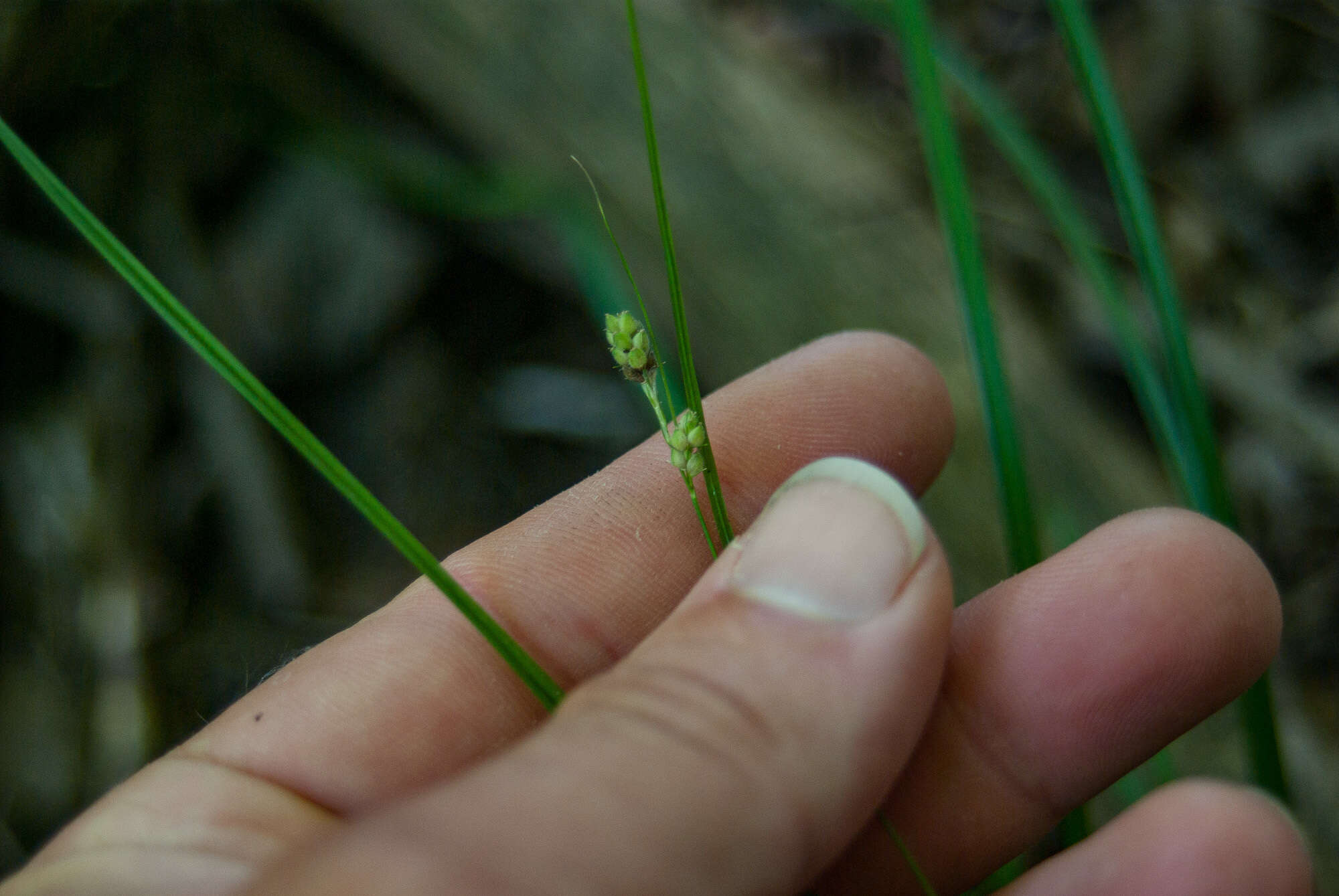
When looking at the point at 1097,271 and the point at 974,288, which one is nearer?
the point at 974,288

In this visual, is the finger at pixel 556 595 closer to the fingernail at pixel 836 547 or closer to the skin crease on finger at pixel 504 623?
the skin crease on finger at pixel 504 623

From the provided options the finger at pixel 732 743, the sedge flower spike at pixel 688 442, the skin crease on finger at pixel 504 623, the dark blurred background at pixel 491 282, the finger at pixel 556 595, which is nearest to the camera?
the finger at pixel 732 743

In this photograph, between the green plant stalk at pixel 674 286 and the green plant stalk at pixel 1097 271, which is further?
the green plant stalk at pixel 1097 271

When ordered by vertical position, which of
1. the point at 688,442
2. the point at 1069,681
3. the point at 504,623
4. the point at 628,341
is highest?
the point at 628,341

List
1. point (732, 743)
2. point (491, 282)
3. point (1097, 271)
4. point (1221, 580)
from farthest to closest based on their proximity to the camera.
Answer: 1. point (491, 282)
2. point (1097, 271)
3. point (1221, 580)
4. point (732, 743)

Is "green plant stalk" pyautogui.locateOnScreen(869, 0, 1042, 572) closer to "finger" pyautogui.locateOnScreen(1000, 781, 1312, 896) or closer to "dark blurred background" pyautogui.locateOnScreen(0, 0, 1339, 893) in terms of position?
"finger" pyautogui.locateOnScreen(1000, 781, 1312, 896)

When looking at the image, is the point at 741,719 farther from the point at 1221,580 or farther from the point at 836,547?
the point at 1221,580

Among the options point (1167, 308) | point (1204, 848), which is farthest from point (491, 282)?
point (1204, 848)

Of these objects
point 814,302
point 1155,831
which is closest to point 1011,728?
point 1155,831

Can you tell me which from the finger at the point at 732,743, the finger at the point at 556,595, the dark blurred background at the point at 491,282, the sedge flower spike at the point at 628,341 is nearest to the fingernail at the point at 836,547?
the finger at the point at 732,743
